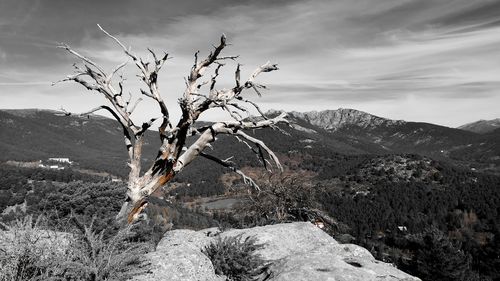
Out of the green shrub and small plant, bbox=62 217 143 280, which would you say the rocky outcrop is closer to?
small plant, bbox=62 217 143 280

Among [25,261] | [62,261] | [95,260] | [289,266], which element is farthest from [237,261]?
[25,261]

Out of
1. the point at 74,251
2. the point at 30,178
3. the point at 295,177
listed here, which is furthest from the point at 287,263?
the point at 30,178

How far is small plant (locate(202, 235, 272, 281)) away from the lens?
→ 1061 centimetres

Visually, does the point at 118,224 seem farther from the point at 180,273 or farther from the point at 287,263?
the point at 287,263

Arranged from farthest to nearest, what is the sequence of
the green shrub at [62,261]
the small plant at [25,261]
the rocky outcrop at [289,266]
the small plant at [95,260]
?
the rocky outcrop at [289,266] → the small plant at [95,260] → the green shrub at [62,261] → the small plant at [25,261]

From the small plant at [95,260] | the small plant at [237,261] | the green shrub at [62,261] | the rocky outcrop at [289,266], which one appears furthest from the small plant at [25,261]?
the small plant at [237,261]

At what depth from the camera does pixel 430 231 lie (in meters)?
48.1

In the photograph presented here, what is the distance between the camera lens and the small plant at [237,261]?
10.6m

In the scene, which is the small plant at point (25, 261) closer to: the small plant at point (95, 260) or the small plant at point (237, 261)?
the small plant at point (95, 260)

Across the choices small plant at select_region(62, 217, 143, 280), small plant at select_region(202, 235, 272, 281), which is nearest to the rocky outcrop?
small plant at select_region(202, 235, 272, 281)

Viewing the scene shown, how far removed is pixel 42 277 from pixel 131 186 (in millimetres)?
3906

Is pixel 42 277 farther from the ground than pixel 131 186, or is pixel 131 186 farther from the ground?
pixel 131 186

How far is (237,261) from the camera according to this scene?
10.8 metres

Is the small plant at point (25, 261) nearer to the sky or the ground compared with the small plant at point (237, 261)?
nearer to the sky
